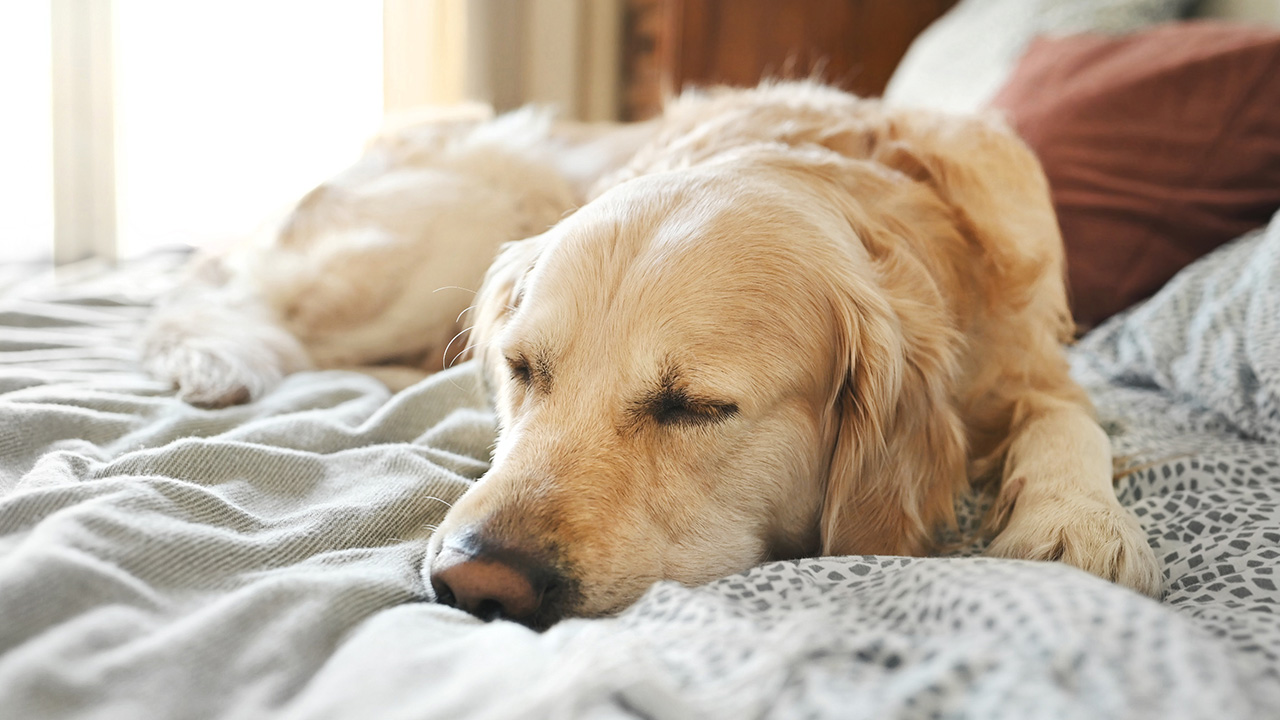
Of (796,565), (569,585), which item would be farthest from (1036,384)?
(569,585)

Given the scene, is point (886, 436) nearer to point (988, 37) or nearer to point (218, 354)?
point (218, 354)

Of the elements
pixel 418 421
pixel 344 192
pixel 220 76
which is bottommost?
pixel 418 421

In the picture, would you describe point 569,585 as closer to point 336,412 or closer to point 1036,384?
point 336,412

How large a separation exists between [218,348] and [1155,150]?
2.13 metres

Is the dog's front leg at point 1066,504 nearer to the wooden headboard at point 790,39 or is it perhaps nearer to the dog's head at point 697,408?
the dog's head at point 697,408

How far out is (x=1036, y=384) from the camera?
1.50 metres

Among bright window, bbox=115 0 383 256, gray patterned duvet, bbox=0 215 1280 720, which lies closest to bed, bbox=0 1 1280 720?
gray patterned duvet, bbox=0 215 1280 720

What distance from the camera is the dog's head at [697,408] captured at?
1.00m

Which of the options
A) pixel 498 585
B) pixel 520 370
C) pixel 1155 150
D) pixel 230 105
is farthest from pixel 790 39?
pixel 498 585

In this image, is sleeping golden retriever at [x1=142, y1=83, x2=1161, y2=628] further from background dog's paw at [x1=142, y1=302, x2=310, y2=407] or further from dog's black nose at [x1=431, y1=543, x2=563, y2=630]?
background dog's paw at [x1=142, y1=302, x2=310, y2=407]

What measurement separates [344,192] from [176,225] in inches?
74.7

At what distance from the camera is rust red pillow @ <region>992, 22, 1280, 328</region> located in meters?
1.84

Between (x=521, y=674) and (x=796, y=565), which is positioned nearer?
(x=521, y=674)

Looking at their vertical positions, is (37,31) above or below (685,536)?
above
